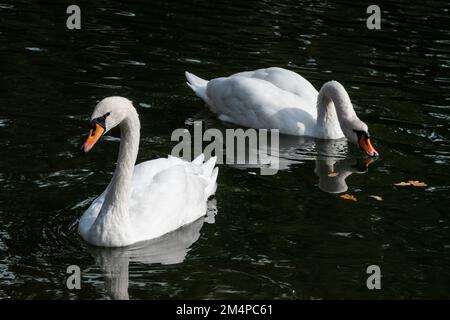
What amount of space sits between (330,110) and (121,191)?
4901 millimetres

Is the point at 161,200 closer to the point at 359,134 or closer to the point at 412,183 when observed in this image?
the point at 412,183

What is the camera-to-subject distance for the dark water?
336 inches

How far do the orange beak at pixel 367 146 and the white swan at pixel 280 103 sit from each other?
394 millimetres

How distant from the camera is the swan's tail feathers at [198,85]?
13.9 m

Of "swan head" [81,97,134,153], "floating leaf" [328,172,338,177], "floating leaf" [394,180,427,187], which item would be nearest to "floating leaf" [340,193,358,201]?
"floating leaf" [394,180,427,187]

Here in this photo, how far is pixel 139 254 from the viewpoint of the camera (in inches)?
352

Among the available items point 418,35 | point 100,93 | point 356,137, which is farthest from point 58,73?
point 418,35

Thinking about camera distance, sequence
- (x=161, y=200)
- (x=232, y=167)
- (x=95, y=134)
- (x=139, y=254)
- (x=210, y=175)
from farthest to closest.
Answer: (x=232, y=167)
(x=210, y=175)
(x=161, y=200)
(x=139, y=254)
(x=95, y=134)

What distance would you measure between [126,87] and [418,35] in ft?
21.5

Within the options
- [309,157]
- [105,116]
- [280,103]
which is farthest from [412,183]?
[105,116]

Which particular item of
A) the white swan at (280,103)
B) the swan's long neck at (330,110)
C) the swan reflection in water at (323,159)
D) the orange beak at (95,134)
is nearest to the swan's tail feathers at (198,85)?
the white swan at (280,103)

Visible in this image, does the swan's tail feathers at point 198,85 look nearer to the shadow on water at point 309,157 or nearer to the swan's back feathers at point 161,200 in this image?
the shadow on water at point 309,157

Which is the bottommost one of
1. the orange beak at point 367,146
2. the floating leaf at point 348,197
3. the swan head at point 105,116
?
the floating leaf at point 348,197

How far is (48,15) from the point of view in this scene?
17281mm
